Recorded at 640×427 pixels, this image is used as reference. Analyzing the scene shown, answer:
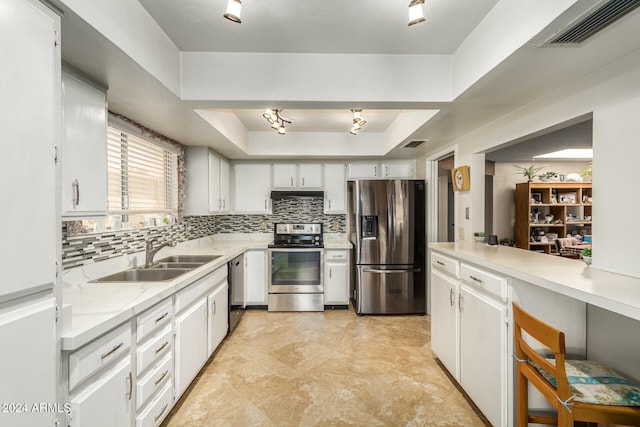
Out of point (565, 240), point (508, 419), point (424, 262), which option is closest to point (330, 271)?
point (424, 262)

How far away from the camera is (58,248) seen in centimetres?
102

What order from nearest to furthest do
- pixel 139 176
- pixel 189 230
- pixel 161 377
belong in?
pixel 161 377 → pixel 139 176 → pixel 189 230

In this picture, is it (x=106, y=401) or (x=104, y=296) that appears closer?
(x=106, y=401)

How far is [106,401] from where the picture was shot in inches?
47.8

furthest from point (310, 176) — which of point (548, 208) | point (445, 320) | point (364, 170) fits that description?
point (548, 208)

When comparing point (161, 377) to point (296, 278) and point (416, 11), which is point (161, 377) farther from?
point (416, 11)

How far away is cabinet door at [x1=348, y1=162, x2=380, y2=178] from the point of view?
4.09 meters

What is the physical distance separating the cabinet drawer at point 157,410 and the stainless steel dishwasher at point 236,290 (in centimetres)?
119

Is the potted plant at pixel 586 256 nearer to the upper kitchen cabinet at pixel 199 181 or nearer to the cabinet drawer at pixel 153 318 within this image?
the cabinet drawer at pixel 153 318

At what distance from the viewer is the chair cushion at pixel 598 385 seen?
3.81 feet

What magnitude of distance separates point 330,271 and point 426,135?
2.06m

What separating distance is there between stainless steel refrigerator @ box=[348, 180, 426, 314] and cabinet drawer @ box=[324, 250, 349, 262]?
22 cm

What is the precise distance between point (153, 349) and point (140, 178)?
61.1 inches

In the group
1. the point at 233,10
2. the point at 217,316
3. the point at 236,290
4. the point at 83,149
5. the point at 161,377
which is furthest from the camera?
the point at 236,290
